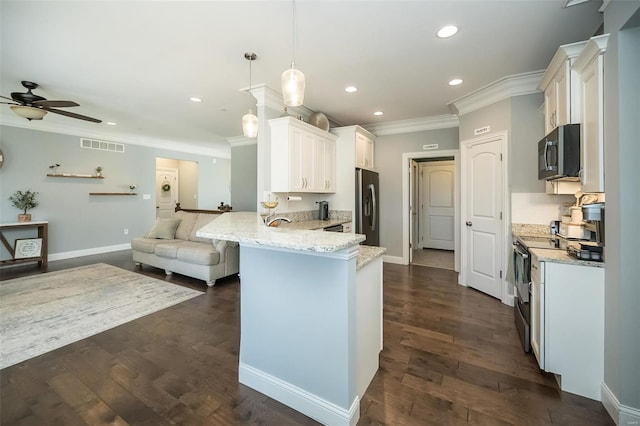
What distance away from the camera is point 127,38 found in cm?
242

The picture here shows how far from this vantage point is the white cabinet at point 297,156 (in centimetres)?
358

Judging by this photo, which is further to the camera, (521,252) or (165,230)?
(165,230)

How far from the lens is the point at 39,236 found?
16.5 feet

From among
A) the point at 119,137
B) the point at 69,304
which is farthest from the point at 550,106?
the point at 119,137

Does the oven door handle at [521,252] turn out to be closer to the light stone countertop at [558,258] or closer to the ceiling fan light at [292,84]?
the light stone countertop at [558,258]

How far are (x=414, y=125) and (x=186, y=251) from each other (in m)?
4.45

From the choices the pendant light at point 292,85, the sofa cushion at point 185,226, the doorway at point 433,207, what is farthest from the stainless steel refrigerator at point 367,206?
the sofa cushion at point 185,226

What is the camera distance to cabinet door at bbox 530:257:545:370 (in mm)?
1861

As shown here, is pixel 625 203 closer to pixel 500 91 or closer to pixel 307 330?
pixel 307 330

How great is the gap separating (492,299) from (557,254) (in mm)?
1780

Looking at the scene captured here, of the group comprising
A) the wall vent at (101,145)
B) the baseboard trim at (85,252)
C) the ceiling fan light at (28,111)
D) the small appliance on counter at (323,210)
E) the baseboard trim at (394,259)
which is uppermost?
the wall vent at (101,145)

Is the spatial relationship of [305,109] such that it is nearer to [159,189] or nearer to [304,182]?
[304,182]

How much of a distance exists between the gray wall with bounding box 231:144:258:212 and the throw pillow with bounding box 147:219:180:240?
186cm

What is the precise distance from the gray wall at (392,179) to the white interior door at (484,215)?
4.38ft
